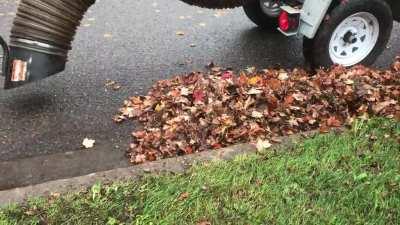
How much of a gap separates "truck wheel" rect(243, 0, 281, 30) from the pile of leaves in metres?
1.48

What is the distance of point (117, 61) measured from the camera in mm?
5844

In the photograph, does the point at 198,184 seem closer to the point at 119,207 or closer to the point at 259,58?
the point at 119,207

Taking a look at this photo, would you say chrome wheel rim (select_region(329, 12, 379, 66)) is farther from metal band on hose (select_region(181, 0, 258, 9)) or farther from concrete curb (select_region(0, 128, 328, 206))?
concrete curb (select_region(0, 128, 328, 206))

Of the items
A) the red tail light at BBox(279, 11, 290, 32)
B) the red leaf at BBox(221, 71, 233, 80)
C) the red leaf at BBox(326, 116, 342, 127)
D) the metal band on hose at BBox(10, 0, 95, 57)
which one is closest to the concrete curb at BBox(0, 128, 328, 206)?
the red leaf at BBox(326, 116, 342, 127)

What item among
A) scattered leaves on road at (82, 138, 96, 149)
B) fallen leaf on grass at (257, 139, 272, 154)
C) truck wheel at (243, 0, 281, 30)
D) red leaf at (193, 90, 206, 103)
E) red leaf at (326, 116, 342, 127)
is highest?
truck wheel at (243, 0, 281, 30)

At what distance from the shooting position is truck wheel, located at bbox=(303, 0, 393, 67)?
5266 mm

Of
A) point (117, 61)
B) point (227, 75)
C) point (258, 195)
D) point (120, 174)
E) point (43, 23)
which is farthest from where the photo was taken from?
point (117, 61)

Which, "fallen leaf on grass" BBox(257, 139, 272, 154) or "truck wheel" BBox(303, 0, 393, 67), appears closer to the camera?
"fallen leaf on grass" BBox(257, 139, 272, 154)

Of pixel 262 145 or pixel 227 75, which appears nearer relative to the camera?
pixel 262 145

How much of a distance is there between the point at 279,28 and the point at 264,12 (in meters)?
1.21

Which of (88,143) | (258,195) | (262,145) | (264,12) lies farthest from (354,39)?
(88,143)

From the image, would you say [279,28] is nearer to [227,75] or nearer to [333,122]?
[227,75]

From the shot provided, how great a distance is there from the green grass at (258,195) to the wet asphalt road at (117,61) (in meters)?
0.95

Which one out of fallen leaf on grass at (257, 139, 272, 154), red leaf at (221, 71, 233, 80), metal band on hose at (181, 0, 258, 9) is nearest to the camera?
fallen leaf on grass at (257, 139, 272, 154)
